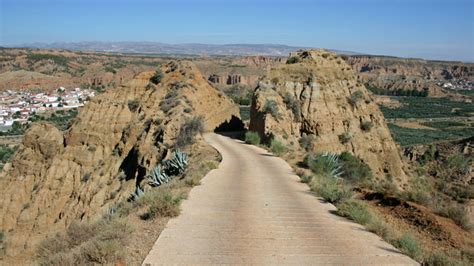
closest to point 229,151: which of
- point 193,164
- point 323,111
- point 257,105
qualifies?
point 193,164

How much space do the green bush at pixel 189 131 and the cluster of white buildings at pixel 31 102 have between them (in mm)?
77072

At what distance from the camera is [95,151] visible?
28.0 meters

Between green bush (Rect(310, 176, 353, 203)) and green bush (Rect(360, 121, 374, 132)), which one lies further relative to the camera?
green bush (Rect(360, 121, 374, 132))

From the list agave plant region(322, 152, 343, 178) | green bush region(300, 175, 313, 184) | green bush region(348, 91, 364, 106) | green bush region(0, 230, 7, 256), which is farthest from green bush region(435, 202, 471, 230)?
green bush region(0, 230, 7, 256)

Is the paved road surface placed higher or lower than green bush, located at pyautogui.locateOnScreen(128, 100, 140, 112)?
higher

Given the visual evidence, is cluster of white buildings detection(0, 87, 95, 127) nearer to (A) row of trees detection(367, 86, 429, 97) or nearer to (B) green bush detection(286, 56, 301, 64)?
(B) green bush detection(286, 56, 301, 64)

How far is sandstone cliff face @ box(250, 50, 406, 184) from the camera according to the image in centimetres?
2412

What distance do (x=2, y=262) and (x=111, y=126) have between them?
11.3m

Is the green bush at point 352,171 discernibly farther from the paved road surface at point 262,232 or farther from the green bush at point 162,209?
the green bush at point 162,209

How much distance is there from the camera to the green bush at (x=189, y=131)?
2023 centimetres

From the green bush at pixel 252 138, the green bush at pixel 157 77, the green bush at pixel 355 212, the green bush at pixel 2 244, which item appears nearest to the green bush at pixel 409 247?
the green bush at pixel 355 212

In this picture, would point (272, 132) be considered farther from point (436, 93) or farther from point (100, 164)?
point (436, 93)

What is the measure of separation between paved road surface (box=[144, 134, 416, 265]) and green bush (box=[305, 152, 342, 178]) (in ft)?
9.27

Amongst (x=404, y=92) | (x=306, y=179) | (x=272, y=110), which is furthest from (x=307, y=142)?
(x=404, y=92)
